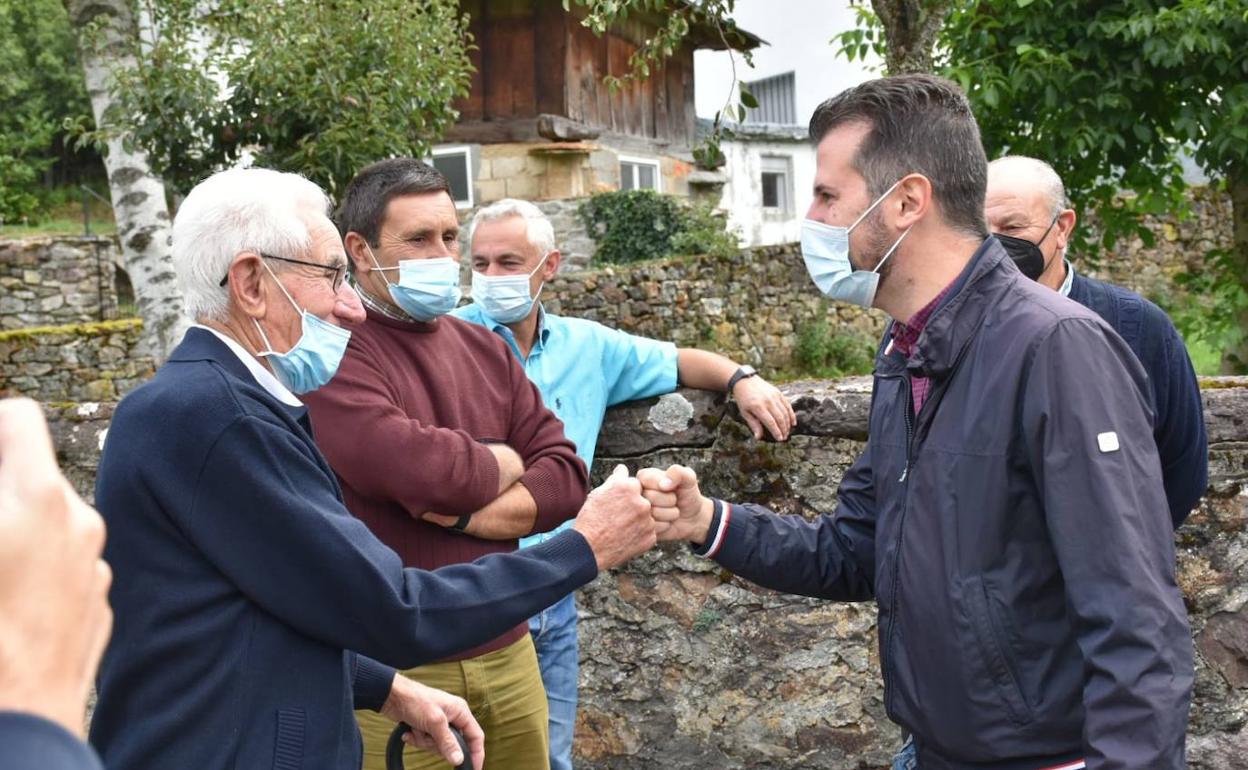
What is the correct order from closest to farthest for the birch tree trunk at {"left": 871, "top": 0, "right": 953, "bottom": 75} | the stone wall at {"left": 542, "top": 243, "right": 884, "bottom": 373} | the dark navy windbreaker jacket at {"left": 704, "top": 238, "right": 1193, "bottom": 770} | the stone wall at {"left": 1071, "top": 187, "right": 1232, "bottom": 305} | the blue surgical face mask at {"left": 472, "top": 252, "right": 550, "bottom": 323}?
the dark navy windbreaker jacket at {"left": 704, "top": 238, "right": 1193, "bottom": 770} < the blue surgical face mask at {"left": 472, "top": 252, "right": 550, "bottom": 323} < the birch tree trunk at {"left": 871, "top": 0, "right": 953, "bottom": 75} < the stone wall at {"left": 542, "top": 243, "right": 884, "bottom": 373} < the stone wall at {"left": 1071, "top": 187, "right": 1232, "bottom": 305}

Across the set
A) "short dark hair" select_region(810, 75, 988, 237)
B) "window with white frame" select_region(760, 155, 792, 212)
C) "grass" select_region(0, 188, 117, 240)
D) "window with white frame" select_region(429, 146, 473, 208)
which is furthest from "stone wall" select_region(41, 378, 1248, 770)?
"window with white frame" select_region(760, 155, 792, 212)

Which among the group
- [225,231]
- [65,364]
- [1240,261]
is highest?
[225,231]

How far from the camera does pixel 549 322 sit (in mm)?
3830

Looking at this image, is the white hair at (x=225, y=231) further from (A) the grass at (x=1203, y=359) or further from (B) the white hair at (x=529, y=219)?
(A) the grass at (x=1203, y=359)

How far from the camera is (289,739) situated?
206 cm

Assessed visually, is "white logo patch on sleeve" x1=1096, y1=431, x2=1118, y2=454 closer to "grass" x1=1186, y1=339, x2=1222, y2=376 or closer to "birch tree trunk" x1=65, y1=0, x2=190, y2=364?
"birch tree trunk" x1=65, y1=0, x2=190, y2=364

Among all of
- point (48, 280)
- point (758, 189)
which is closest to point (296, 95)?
point (48, 280)

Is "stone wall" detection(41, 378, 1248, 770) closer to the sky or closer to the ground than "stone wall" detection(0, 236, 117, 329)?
closer to the ground

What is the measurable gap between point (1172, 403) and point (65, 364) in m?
12.7

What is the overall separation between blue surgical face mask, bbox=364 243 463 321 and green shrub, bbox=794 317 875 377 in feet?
40.3

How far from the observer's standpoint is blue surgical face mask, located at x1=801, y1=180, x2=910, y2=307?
2447 mm

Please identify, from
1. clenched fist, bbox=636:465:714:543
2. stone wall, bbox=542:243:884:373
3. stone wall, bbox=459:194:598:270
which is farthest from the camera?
stone wall, bbox=459:194:598:270

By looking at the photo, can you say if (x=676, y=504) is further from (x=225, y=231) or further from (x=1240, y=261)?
(x=1240, y=261)

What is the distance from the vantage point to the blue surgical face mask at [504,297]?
3807 mm
